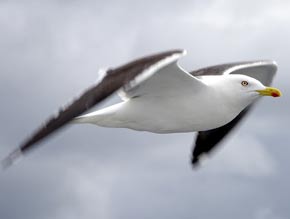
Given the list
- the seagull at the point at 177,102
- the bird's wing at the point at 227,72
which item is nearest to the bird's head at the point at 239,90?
the seagull at the point at 177,102

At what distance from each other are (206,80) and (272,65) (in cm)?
385

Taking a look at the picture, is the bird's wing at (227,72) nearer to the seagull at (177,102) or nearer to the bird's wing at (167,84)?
the seagull at (177,102)

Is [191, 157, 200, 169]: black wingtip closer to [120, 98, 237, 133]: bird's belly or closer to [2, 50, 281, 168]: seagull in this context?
[2, 50, 281, 168]: seagull

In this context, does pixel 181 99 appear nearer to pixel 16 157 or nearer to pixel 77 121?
pixel 77 121

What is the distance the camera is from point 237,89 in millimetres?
20547

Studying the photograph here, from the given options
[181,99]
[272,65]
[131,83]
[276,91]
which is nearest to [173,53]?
[131,83]

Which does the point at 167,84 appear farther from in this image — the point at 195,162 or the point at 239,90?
the point at 195,162

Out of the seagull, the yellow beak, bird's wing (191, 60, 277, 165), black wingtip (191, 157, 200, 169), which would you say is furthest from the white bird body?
black wingtip (191, 157, 200, 169)

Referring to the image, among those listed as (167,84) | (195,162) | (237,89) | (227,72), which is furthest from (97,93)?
(195,162)

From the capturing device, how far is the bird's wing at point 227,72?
928 inches

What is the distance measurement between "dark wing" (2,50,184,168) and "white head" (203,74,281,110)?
2.80m

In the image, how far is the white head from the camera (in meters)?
20.4

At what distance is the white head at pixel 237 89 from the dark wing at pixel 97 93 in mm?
2798

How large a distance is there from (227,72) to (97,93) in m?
6.66
